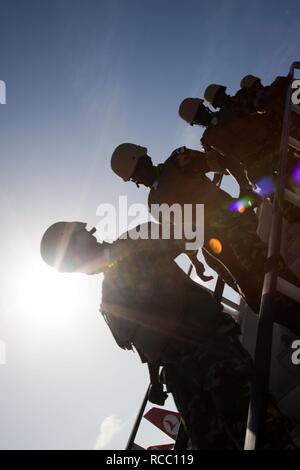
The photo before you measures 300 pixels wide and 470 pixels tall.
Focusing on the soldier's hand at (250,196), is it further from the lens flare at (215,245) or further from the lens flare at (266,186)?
the lens flare at (215,245)

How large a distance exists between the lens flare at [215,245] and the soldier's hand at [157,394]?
150cm

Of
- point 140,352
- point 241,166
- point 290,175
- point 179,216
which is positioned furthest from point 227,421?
point 241,166

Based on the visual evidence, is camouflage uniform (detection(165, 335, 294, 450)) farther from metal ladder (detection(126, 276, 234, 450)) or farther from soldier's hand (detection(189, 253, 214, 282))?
soldier's hand (detection(189, 253, 214, 282))

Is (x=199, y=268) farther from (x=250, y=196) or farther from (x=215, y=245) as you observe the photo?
(x=250, y=196)

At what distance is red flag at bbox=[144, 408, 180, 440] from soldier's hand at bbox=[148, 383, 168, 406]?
436 centimetres

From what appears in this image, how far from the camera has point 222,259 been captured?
407 cm

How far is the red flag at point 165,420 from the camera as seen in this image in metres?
7.52

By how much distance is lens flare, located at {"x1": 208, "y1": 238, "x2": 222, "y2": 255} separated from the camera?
4078mm

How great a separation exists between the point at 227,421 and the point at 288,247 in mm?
2773

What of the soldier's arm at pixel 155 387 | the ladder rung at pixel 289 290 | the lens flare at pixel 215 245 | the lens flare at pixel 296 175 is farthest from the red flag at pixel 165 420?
the ladder rung at pixel 289 290

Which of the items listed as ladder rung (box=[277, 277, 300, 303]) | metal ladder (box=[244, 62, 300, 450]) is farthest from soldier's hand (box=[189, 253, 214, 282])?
metal ladder (box=[244, 62, 300, 450])

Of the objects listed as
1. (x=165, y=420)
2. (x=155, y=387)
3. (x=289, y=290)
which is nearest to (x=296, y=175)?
(x=289, y=290)

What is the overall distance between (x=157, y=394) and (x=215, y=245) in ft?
5.40
